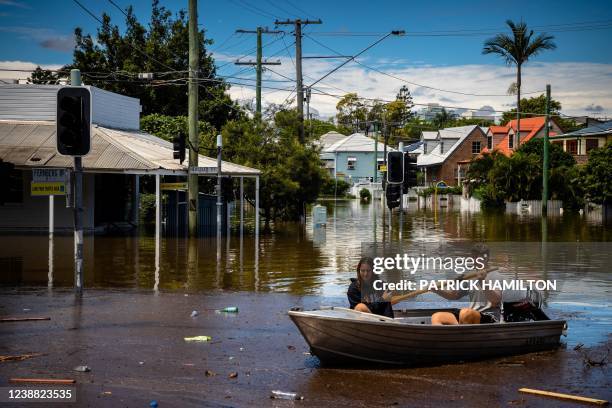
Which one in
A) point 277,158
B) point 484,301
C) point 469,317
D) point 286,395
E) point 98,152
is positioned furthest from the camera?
point 277,158

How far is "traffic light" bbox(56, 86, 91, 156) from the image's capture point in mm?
13945

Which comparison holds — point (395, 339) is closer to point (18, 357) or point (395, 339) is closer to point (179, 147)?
point (18, 357)

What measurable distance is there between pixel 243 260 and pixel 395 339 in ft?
44.0

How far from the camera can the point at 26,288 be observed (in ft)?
55.6

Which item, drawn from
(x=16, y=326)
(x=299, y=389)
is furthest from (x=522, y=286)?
(x=16, y=326)

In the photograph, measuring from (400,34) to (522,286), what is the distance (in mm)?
18538

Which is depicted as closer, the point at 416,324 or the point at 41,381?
the point at 41,381

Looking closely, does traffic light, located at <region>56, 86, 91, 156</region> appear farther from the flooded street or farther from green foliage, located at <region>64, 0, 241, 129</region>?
green foliage, located at <region>64, 0, 241, 129</region>

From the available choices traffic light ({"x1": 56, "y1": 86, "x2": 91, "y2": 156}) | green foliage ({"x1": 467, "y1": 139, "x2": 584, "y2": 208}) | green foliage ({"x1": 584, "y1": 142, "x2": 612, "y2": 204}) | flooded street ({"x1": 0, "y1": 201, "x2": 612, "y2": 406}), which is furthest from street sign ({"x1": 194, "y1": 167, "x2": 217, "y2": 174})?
green foliage ({"x1": 467, "y1": 139, "x2": 584, "y2": 208})

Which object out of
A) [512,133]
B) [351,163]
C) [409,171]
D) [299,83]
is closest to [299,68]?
[299,83]

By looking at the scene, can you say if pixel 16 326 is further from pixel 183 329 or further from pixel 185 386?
pixel 185 386

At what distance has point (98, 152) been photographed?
29922 millimetres

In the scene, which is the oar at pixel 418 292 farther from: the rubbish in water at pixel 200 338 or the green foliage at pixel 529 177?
the green foliage at pixel 529 177

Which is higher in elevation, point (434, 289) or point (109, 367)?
point (434, 289)
